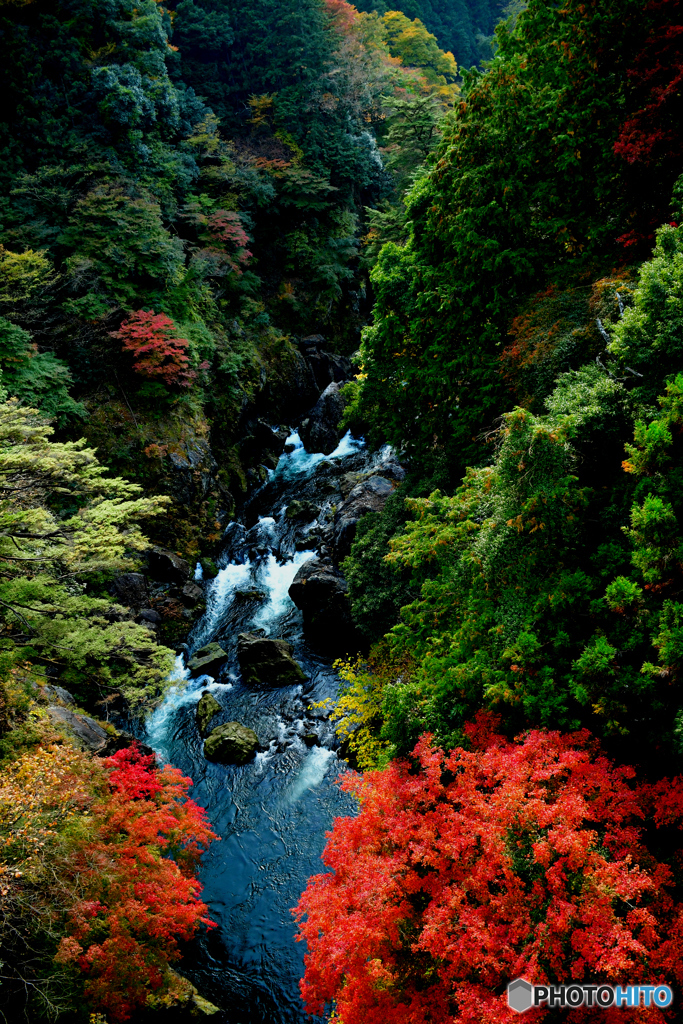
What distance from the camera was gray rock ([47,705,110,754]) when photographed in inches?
401

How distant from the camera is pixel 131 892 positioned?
314 inches

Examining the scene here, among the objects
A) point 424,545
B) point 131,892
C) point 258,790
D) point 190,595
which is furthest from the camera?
point 190,595

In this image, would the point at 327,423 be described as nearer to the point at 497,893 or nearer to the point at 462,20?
the point at 497,893

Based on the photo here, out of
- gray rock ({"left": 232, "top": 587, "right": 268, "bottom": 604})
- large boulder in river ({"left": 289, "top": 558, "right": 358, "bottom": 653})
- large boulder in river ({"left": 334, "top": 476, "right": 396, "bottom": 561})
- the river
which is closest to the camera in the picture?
the river

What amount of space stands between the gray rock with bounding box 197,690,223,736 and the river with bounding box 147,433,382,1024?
0.25 metres

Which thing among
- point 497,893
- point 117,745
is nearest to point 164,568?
point 117,745

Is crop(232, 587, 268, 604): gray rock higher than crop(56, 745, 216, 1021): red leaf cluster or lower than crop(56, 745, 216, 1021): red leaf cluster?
lower

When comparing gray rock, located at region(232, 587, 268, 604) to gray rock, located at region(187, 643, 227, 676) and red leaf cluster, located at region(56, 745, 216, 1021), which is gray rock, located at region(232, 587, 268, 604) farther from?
red leaf cluster, located at region(56, 745, 216, 1021)

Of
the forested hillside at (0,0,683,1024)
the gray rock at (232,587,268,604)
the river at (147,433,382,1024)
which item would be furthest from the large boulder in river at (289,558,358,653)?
the gray rock at (232,587,268,604)

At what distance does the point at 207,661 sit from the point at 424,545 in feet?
32.2

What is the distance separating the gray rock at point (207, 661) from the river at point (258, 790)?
26 cm

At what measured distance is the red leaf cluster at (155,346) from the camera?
63.0ft

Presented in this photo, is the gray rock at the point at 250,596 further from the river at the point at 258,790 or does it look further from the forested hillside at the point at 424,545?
the forested hillside at the point at 424,545

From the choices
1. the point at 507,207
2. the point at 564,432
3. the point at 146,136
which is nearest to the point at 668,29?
→ the point at 507,207
